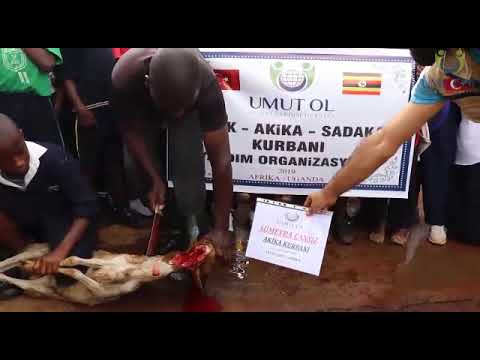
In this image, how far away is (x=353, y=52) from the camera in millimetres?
3205

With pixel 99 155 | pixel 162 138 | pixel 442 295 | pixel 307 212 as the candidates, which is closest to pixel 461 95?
pixel 307 212

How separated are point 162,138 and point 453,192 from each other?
6.36 ft

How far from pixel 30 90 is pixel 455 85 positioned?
235cm

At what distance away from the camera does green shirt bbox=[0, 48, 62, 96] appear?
307cm

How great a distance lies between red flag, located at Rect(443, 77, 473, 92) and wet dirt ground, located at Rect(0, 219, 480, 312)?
1333 mm

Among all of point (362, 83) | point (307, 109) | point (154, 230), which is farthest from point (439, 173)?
point (154, 230)

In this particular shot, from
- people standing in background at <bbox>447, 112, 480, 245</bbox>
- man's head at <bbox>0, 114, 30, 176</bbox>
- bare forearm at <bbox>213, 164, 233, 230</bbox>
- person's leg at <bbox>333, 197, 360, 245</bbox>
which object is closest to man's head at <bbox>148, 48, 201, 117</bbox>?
bare forearm at <bbox>213, 164, 233, 230</bbox>

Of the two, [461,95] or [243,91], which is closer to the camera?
[461,95]

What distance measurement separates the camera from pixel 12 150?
2.71 metres

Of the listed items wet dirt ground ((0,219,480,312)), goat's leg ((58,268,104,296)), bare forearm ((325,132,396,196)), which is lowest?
wet dirt ground ((0,219,480,312))

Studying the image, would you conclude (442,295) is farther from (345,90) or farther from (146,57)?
(146,57)

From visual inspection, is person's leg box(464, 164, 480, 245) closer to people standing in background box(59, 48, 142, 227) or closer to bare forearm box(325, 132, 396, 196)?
bare forearm box(325, 132, 396, 196)

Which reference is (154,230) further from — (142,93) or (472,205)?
(472,205)

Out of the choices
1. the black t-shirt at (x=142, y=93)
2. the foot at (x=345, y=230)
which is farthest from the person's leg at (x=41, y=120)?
the foot at (x=345, y=230)
